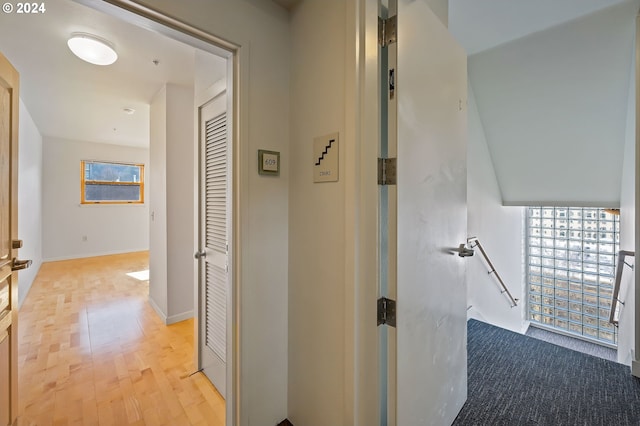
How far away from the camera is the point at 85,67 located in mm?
2705

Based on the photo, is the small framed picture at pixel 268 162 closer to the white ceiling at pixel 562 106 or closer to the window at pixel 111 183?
the white ceiling at pixel 562 106

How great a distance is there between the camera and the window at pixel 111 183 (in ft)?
20.1

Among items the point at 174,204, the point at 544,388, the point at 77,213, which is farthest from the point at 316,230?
the point at 77,213

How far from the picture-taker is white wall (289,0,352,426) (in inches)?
47.9

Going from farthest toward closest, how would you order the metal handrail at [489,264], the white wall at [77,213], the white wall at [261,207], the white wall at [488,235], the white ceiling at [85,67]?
the white wall at [77,213] → the white wall at [488,235] → the metal handrail at [489,264] → the white ceiling at [85,67] → the white wall at [261,207]

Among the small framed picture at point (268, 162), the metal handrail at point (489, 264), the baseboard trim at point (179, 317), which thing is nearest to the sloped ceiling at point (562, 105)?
the metal handrail at point (489, 264)

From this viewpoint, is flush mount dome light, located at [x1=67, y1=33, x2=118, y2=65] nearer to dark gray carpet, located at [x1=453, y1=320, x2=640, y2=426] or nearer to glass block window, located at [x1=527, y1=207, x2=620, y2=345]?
dark gray carpet, located at [x1=453, y1=320, x2=640, y2=426]

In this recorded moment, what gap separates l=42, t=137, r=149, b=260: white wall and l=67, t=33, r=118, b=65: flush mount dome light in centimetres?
488

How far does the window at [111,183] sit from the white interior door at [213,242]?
5863mm

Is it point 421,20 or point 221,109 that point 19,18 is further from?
point 421,20

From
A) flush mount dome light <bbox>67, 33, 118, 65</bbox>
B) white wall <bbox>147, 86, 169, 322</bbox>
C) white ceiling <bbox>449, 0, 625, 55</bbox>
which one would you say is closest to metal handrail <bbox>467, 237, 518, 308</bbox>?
white ceiling <bbox>449, 0, 625, 55</bbox>

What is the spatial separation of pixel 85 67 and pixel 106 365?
2.77 metres

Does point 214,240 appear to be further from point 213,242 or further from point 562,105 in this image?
point 562,105

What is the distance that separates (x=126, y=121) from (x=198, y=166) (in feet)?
11.6
